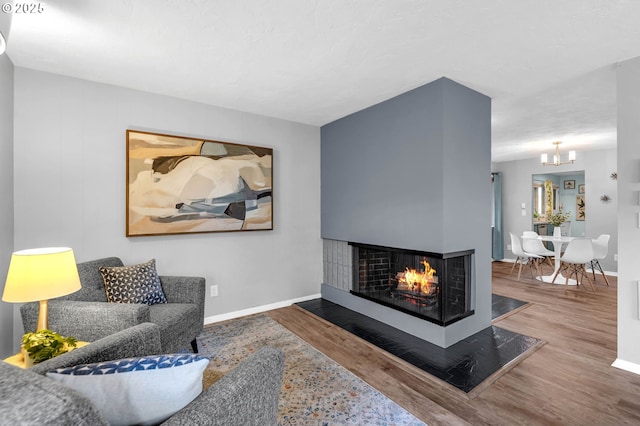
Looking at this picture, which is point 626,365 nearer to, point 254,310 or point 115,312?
point 254,310

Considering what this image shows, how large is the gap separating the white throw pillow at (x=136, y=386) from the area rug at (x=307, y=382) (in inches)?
24.7

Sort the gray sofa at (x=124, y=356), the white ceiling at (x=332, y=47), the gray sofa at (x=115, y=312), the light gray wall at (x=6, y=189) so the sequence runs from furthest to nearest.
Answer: the light gray wall at (x=6, y=189) < the gray sofa at (x=115, y=312) < the white ceiling at (x=332, y=47) < the gray sofa at (x=124, y=356)

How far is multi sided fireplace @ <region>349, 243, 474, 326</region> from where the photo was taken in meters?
2.70

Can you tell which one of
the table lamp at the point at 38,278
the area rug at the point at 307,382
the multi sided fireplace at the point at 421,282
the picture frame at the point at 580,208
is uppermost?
the picture frame at the point at 580,208

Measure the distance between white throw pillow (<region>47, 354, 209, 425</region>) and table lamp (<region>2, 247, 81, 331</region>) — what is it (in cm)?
94

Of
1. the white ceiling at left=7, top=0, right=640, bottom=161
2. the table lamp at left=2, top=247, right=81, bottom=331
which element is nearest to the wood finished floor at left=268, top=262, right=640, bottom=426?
the table lamp at left=2, top=247, right=81, bottom=331

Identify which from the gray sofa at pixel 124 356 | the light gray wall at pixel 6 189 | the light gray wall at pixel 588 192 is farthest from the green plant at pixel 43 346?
the light gray wall at pixel 588 192

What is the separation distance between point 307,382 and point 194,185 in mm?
2185

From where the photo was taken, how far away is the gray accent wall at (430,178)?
2.68 meters

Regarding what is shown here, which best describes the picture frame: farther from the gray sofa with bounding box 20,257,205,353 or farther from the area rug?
the gray sofa with bounding box 20,257,205,353

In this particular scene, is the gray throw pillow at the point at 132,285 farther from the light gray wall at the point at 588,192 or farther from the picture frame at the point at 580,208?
the picture frame at the point at 580,208

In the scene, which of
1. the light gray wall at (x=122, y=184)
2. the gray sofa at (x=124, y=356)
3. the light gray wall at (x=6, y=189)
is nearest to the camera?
the gray sofa at (x=124, y=356)

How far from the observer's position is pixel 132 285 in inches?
93.4

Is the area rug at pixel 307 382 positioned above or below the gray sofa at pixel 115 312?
below
